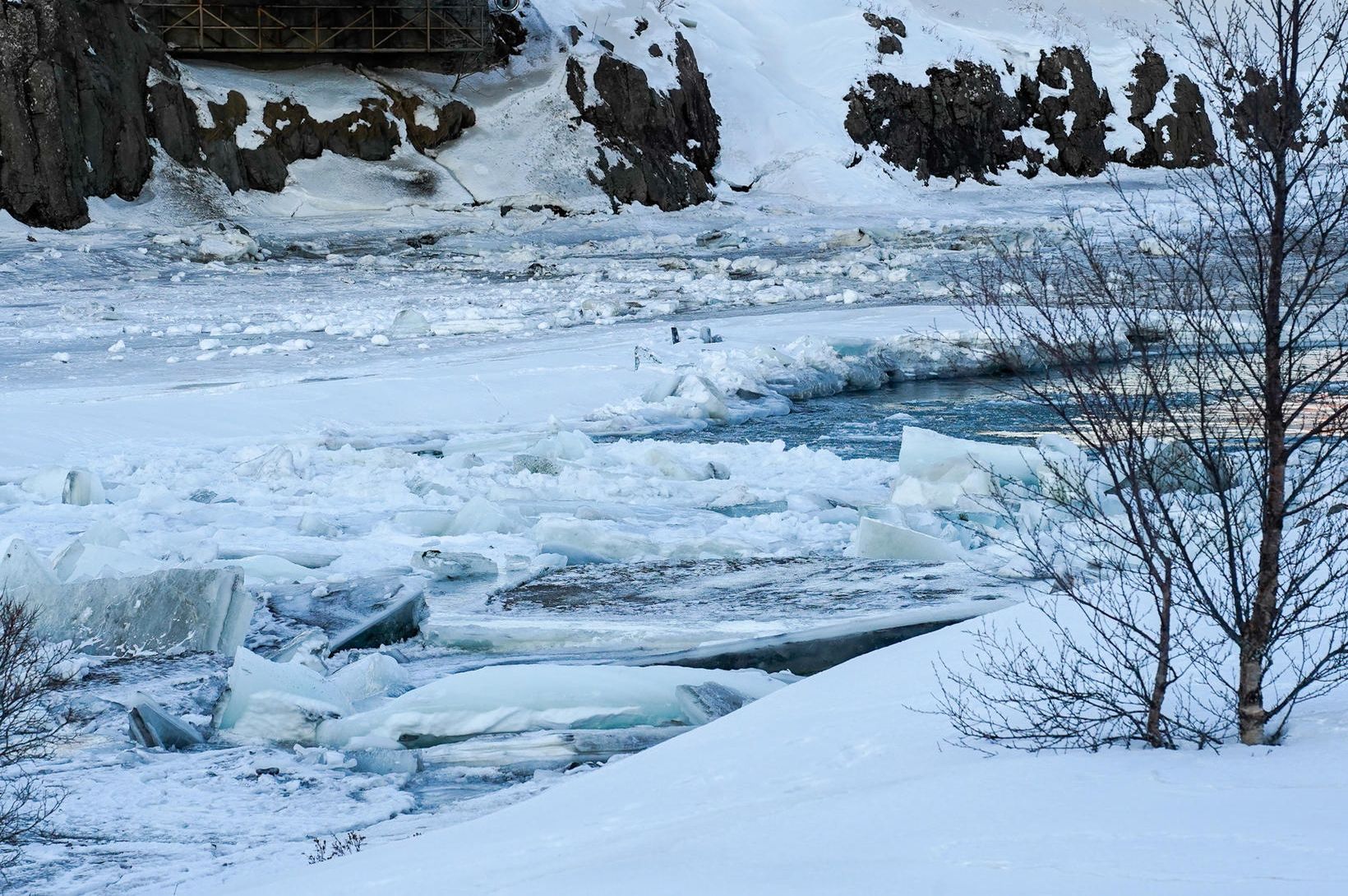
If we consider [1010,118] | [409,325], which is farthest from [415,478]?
[1010,118]

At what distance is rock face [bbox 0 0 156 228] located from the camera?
25.6 m

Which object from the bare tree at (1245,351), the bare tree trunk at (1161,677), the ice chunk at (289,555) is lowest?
the ice chunk at (289,555)

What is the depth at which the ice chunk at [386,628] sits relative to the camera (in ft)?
18.7

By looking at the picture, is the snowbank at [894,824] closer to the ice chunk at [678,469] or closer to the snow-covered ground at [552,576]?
the snow-covered ground at [552,576]

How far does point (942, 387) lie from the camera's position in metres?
13.5

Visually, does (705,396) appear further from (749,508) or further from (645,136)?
(645,136)

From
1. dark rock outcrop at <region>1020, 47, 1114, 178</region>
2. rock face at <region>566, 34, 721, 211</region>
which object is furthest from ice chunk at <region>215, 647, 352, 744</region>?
dark rock outcrop at <region>1020, 47, 1114, 178</region>

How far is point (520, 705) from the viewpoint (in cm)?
471

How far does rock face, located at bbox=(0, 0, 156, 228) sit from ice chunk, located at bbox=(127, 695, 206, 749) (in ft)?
78.0

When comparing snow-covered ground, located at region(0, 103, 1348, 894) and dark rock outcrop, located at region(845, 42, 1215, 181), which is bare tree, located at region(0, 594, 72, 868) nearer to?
snow-covered ground, located at region(0, 103, 1348, 894)

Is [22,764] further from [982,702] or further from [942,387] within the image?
[942,387]

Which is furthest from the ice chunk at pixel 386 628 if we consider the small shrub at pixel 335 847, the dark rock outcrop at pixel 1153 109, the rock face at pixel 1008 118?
the dark rock outcrop at pixel 1153 109

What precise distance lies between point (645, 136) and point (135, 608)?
2973cm

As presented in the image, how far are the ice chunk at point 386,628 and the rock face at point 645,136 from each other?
26.9 metres
